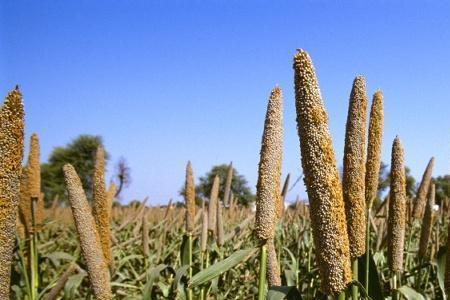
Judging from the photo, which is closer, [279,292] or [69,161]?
[279,292]

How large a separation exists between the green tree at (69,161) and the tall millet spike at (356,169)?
56030 millimetres

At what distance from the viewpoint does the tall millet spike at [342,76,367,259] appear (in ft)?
6.51

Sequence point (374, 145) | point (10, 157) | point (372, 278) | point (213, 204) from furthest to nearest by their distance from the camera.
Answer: point (213, 204) < point (374, 145) < point (372, 278) < point (10, 157)

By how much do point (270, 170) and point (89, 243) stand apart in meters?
0.70

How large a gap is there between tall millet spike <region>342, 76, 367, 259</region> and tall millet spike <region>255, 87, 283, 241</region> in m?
0.27

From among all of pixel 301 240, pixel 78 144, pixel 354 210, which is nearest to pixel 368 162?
pixel 354 210

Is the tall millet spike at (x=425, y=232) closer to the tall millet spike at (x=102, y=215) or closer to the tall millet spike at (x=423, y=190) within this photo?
the tall millet spike at (x=423, y=190)

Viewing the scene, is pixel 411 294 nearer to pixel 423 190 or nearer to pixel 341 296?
pixel 341 296

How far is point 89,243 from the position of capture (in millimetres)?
1981

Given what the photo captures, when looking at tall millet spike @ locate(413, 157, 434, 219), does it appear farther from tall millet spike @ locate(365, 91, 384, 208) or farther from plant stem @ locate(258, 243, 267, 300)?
plant stem @ locate(258, 243, 267, 300)

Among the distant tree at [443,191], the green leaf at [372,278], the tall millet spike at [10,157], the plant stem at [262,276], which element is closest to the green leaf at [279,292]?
the plant stem at [262,276]

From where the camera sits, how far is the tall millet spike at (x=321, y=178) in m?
1.55

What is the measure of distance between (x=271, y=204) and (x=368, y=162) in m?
0.64

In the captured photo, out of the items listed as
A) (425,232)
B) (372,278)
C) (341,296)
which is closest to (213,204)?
(425,232)
